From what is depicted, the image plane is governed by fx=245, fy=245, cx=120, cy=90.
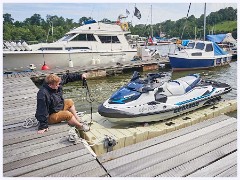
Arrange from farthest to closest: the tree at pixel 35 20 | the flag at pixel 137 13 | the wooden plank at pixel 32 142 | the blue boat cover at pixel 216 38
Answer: the tree at pixel 35 20
the blue boat cover at pixel 216 38
the flag at pixel 137 13
the wooden plank at pixel 32 142

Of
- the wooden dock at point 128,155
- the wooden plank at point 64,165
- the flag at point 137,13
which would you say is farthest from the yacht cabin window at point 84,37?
the wooden plank at point 64,165

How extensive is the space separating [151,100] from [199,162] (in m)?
2.48

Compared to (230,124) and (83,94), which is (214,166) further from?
(83,94)

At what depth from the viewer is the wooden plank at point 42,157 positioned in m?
3.66

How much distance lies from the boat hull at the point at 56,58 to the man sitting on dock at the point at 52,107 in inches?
420

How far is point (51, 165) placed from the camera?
3670 millimetres

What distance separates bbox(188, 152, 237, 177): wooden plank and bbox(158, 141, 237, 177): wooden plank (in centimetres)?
8

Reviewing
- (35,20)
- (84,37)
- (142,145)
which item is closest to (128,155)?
(142,145)

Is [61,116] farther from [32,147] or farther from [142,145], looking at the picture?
[142,145]

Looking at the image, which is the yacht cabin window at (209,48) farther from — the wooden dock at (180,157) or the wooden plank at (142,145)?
the wooden dock at (180,157)

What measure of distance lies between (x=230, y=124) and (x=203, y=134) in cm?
94

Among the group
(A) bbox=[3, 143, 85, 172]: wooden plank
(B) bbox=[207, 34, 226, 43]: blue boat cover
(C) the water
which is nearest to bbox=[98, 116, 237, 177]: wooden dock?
(A) bbox=[3, 143, 85, 172]: wooden plank

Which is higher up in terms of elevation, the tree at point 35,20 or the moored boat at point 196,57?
the tree at point 35,20

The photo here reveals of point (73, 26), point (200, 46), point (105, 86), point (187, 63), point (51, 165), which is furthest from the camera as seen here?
point (73, 26)
